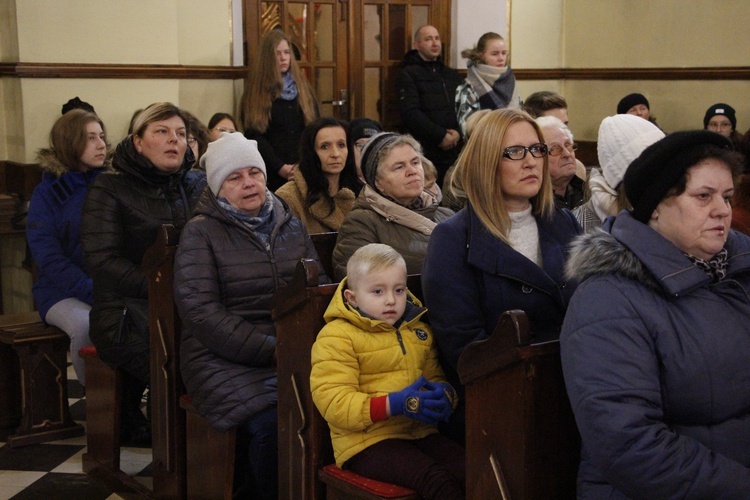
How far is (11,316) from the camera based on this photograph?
15.3 ft

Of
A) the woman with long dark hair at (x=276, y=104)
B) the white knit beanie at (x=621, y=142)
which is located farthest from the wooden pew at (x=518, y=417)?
the woman with long dark hair at (x=276, y=104)

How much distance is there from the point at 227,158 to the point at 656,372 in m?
1.80

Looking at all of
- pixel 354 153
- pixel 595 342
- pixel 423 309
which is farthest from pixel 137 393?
pixel 595 342

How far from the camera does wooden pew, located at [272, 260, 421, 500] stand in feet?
8.75

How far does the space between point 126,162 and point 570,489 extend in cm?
231

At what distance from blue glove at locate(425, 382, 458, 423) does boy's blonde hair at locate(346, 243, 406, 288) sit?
0.32 metres

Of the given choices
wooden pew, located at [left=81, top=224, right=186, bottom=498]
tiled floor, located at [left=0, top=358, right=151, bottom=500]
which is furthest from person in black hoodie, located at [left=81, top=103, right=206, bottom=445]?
tiled floor, located at [left=0, top=358, right=151, bottom=500]

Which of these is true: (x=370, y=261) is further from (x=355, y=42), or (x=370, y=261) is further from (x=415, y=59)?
(x=355, y=42)

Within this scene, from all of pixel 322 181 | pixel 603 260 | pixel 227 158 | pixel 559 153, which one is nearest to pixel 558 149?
pixel 559 153

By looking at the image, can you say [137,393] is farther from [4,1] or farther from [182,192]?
[4,1]

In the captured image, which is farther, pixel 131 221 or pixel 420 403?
pixel 131 221

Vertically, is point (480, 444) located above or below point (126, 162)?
below

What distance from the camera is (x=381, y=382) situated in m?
2.60

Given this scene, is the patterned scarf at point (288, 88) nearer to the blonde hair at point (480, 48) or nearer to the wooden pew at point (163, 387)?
the blonde hair at point (480, 48)
